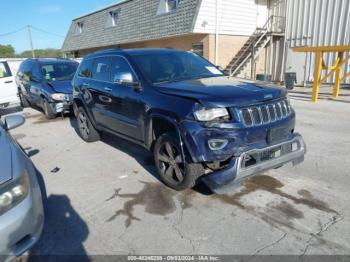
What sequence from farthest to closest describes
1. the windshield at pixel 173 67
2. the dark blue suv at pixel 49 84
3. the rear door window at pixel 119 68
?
1. the dark blue suv at pixel 49 84
2. the rear door window at pixel 119 68
3. the windshield at pixel 173 67

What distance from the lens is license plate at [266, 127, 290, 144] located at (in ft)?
11.6

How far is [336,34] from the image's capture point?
15.8 m

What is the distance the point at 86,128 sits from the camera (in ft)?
21.6

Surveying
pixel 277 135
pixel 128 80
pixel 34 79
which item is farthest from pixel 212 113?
pixel 34 79

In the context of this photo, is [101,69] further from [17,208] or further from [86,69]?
[17,208]

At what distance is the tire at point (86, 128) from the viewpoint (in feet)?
21.0

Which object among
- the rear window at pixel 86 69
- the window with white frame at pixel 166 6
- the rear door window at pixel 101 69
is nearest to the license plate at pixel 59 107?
the rear window at pixel 86 69

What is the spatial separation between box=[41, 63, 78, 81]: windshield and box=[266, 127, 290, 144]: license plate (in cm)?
790

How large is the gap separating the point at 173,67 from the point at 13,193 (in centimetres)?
296

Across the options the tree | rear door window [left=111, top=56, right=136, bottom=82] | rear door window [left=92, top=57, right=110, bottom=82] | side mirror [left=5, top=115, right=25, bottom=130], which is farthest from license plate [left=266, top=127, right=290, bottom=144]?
the tree

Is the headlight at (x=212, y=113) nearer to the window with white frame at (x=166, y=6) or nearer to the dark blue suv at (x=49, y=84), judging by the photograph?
the dark blue suv at (x=49, y=84)

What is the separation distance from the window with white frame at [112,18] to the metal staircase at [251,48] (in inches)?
410

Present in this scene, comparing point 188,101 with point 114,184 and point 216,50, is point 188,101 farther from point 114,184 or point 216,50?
point 216,50

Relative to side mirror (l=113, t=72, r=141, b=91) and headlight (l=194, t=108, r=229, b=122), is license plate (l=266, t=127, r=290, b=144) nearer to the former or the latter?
headlight (l=194, t=108, r=229, b=122)
